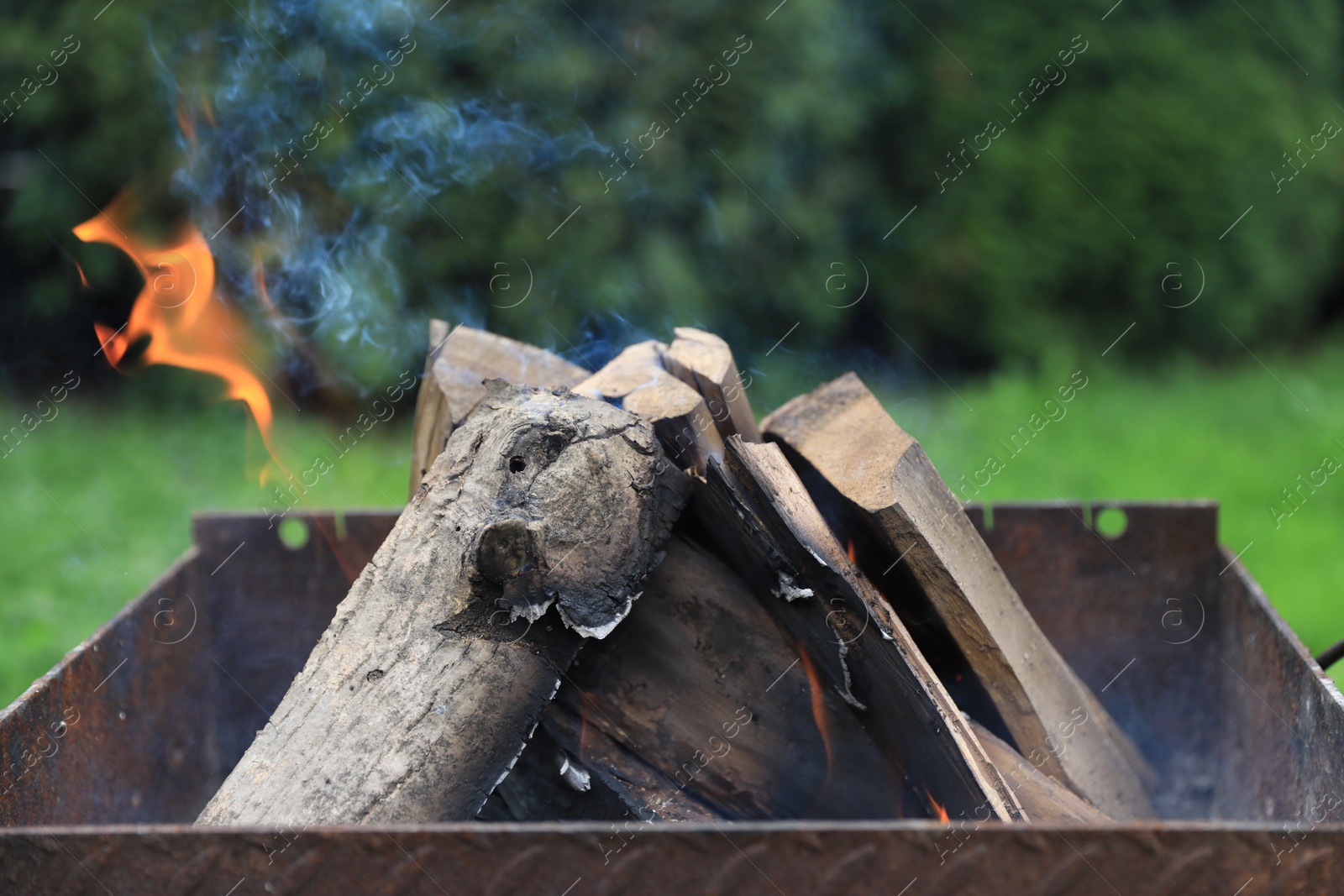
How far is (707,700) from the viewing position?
4.91 ft

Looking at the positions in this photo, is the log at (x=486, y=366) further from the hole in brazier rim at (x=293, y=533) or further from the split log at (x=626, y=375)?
the hole in brazier rim at (x=293, y=533)

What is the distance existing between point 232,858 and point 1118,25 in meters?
Result: 5.68

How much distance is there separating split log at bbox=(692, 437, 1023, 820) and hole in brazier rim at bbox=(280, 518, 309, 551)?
36.7 inches

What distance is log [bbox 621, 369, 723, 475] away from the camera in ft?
4.97

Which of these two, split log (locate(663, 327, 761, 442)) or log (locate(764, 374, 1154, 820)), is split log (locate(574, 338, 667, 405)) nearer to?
split log (locate(663, 327, 761, 442))

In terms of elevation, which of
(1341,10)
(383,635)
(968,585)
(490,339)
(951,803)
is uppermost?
(490,339)

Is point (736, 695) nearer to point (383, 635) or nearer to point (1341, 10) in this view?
point (383, 635)

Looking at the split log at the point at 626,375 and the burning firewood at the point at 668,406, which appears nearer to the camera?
the burning firewood at the point at 668,406

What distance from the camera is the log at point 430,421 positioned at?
175cm

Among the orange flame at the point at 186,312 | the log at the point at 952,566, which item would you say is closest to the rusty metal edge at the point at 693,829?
the log at the point at 952,566

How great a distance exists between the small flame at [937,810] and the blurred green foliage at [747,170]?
1.97m

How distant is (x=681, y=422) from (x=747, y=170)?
302cm

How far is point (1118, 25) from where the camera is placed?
542 cm

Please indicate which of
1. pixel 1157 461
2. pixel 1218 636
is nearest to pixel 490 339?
pixel 1218 636
